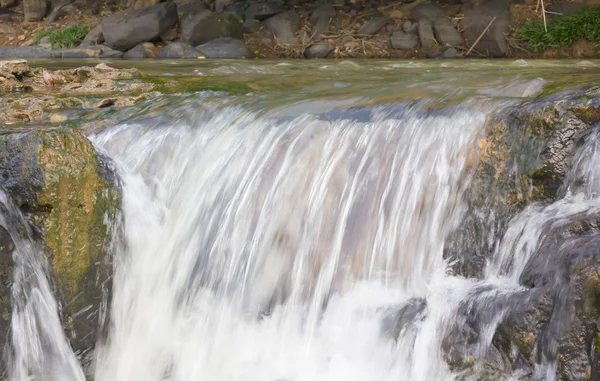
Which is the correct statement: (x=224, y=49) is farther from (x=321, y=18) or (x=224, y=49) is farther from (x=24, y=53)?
(x=24, y=53)

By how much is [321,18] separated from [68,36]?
5245 mm

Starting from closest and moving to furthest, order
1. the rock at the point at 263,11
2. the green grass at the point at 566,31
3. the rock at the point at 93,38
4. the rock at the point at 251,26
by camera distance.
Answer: the green grass at the point at 566,31 → the rock at the point at 251,26 → the rock at the point at 263,11 → the rock at the point at 93,38

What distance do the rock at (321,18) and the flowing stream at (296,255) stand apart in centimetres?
845

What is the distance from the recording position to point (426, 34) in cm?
1205

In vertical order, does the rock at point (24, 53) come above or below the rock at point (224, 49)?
above

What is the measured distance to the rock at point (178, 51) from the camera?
1217 centimetres

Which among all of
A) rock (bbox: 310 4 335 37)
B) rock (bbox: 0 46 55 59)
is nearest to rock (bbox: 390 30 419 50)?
rock (bbox: 310 4 335 37)

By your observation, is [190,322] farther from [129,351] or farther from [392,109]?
[392,109]

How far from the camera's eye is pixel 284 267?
404 centimetres

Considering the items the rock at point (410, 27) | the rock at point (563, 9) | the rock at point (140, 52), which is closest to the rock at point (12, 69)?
the rock at point (140, 52)

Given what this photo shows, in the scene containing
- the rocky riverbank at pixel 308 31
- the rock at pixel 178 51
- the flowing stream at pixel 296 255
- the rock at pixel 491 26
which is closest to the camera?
the flowing stream at pixel 296 255

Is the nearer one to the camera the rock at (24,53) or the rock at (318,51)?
the rock at (318,51)

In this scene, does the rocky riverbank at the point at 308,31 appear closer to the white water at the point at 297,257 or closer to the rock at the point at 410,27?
the rock at the point at 410,27

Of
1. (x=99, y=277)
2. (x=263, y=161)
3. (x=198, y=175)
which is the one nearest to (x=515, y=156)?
(x=263, y=161)
